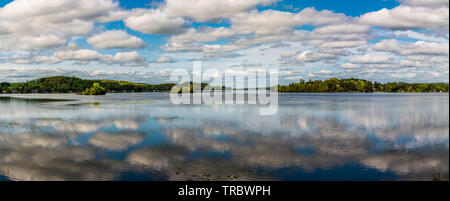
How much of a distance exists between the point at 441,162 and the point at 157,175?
13207mm

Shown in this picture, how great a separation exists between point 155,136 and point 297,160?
10891 mm

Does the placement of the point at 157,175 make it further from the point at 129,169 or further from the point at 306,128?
the point at 306,128

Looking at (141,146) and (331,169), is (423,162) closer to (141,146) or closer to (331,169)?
(331,169)

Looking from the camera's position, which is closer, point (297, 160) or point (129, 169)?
point (129, 169)

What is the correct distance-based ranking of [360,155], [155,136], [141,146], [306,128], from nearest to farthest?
1. [360,155]
2. [141,146]
3. [155,136]
4. [306,128]

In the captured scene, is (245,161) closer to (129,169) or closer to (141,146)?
(129,169)

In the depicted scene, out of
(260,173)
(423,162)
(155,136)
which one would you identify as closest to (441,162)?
(423,162)

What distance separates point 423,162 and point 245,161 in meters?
8.33

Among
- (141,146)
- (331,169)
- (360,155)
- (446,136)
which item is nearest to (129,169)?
(141,146)

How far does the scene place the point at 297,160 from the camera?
15.1 m
